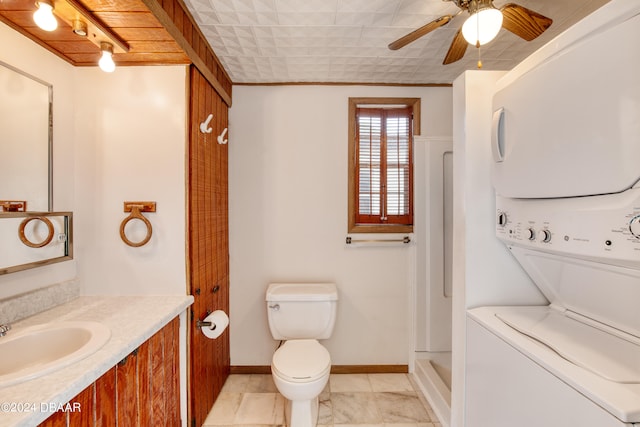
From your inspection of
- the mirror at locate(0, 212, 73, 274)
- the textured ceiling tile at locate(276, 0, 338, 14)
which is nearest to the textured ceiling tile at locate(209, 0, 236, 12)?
the textured ceiling tile at locate(276, 0, 338, 14)

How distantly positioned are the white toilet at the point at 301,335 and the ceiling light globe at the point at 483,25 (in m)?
1.67

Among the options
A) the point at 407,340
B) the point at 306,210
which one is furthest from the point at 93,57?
the point at 407,340

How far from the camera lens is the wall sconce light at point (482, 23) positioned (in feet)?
3.65

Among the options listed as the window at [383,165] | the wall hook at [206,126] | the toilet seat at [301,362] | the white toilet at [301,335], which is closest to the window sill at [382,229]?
the window at [383,165]

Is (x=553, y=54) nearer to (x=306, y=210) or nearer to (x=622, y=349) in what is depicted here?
(x=622, y=349)

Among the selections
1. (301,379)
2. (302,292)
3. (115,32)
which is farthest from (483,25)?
(301,379)

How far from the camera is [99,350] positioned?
96cm

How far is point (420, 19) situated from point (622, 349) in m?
1.66

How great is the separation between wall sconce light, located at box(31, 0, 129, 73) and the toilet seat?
1.74 metres

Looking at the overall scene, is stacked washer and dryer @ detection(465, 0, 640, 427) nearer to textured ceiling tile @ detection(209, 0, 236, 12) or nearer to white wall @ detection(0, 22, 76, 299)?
textured ceiling tile @ detection(209, 0, 236, 12)

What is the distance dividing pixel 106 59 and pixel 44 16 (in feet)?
0.83

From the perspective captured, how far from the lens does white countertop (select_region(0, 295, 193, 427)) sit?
2.32ft

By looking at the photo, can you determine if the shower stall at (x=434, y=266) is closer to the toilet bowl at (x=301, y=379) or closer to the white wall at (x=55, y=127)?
the toilet bowl at (x=301, y=379)

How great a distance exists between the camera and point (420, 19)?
152 cm
